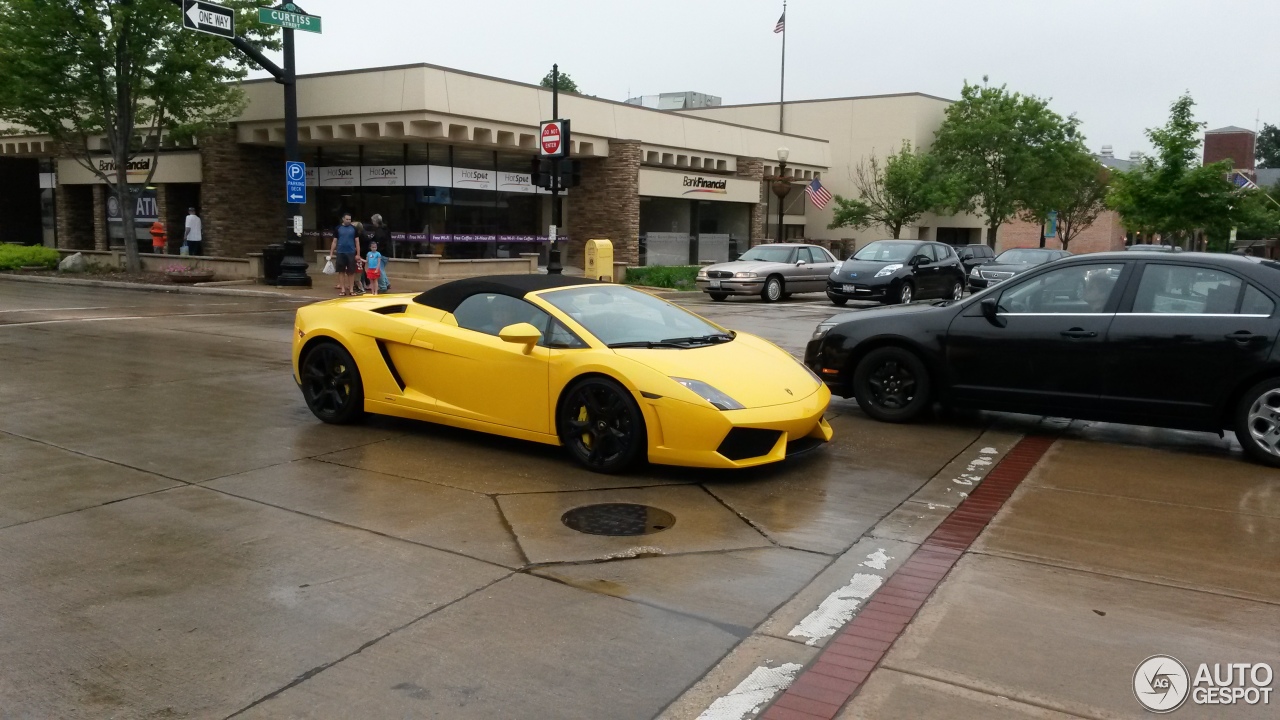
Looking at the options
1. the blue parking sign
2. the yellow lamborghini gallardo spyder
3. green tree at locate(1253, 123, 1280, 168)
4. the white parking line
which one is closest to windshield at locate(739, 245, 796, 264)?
the blue parking sign

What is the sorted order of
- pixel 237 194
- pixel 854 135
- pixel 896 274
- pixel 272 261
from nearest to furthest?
pixel 896 274 → pixel 272 261 → pixel 237 194 → pixel 854 135

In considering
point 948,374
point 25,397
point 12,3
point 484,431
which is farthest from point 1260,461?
point 12,3

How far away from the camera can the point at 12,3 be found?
2491cm

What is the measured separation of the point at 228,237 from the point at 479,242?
7700 millimetres

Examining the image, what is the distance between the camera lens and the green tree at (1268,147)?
117 m

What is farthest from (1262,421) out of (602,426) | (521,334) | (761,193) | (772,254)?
(761,193)

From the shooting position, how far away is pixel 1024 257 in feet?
90.7

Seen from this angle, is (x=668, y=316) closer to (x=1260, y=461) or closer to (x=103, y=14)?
(x=1260, y=461)

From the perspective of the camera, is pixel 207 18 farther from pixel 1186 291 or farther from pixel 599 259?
pixel 1186 291

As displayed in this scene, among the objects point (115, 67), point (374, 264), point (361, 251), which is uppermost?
point (115, 67)

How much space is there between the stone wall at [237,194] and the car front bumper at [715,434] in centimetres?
2718

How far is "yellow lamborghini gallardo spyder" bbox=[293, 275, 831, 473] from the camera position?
6.75m

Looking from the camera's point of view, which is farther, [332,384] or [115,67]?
[115,67]

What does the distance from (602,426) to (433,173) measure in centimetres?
2290
